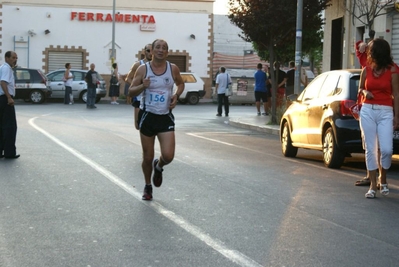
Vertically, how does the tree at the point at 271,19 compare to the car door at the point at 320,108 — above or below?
above

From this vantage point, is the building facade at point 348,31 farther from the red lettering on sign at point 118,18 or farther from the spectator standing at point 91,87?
the red lettering on sign at point 118,18

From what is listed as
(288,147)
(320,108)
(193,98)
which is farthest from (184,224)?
(193,98)

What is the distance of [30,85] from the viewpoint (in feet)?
129

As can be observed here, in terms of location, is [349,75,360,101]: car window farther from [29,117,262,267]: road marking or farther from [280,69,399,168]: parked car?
[29,117,262,267]: road marking

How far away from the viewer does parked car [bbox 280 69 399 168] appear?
1330 cm

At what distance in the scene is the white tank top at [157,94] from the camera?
31.9 feet

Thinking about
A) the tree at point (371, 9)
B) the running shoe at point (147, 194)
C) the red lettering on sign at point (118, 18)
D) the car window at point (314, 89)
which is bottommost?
the running shoe at point (147, 194)

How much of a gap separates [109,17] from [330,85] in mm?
39075

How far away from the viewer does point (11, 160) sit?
1412 cm

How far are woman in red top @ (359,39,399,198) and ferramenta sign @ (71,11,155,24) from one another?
4211 centimetres

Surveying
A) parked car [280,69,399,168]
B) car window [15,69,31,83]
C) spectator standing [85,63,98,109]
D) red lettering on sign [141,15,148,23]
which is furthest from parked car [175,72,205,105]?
parked car [280,69,399,168]

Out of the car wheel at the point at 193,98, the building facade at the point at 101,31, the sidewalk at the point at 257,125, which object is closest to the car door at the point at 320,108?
the sidewalk at the point at 257,125

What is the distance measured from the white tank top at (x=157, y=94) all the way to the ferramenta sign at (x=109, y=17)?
4262cm

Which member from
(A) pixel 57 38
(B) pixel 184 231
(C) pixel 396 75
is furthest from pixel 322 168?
(A) pixel 57 38
